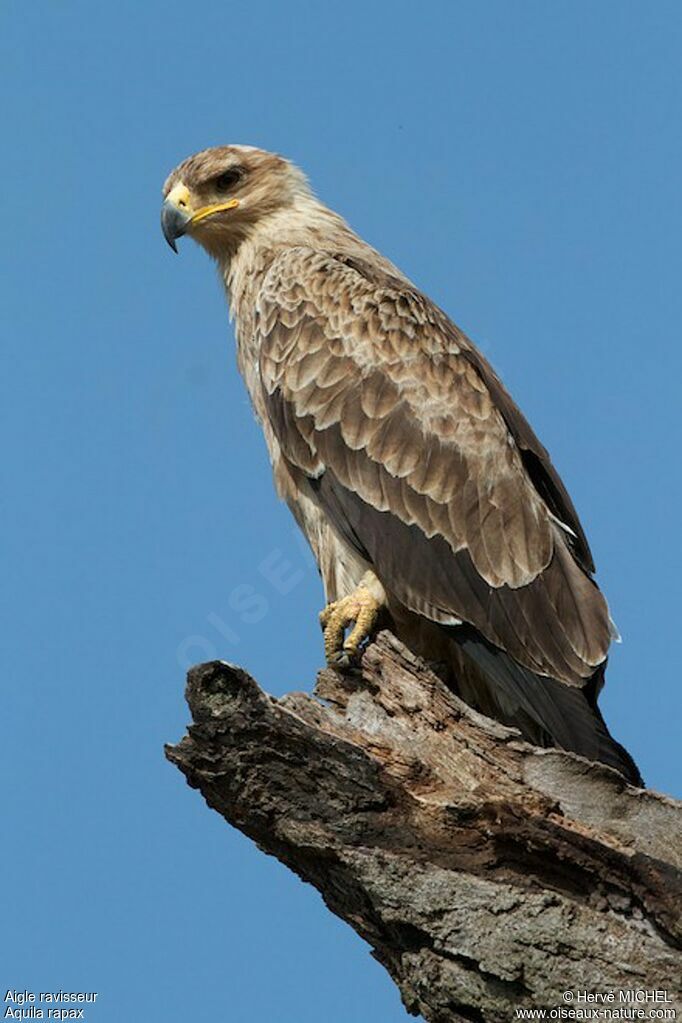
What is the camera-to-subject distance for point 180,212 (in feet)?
33.8

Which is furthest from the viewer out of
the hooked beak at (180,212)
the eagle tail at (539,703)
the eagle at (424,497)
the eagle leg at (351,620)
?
the hooked beak at (180,212)

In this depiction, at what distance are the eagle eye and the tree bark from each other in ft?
14.9

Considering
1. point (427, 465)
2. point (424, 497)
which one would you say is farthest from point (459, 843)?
point (427, 465)

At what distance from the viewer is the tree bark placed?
6414 millimetres

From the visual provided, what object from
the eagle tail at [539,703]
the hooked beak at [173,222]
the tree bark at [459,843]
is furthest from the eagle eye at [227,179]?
the tree bark at [459,843]

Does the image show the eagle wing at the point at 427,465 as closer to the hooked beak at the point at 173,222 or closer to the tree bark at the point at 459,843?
the hooked beak at the point at 173,222

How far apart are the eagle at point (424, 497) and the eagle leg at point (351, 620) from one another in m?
0.01

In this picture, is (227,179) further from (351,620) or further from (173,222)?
(351,620)

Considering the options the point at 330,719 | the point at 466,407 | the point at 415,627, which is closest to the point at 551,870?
the point at 330,719

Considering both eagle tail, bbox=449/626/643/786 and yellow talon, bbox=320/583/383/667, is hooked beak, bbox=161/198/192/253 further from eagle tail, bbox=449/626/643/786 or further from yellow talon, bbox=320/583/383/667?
eagle tail, bbox=449/626/643/786

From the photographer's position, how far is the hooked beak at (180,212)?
10.3m

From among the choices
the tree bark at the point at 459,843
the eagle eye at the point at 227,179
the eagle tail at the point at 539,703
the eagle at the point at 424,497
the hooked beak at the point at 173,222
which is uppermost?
the eagle eye at the point at 227,179

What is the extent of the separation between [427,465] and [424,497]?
19 cm

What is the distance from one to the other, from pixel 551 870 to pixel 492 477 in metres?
2.70
